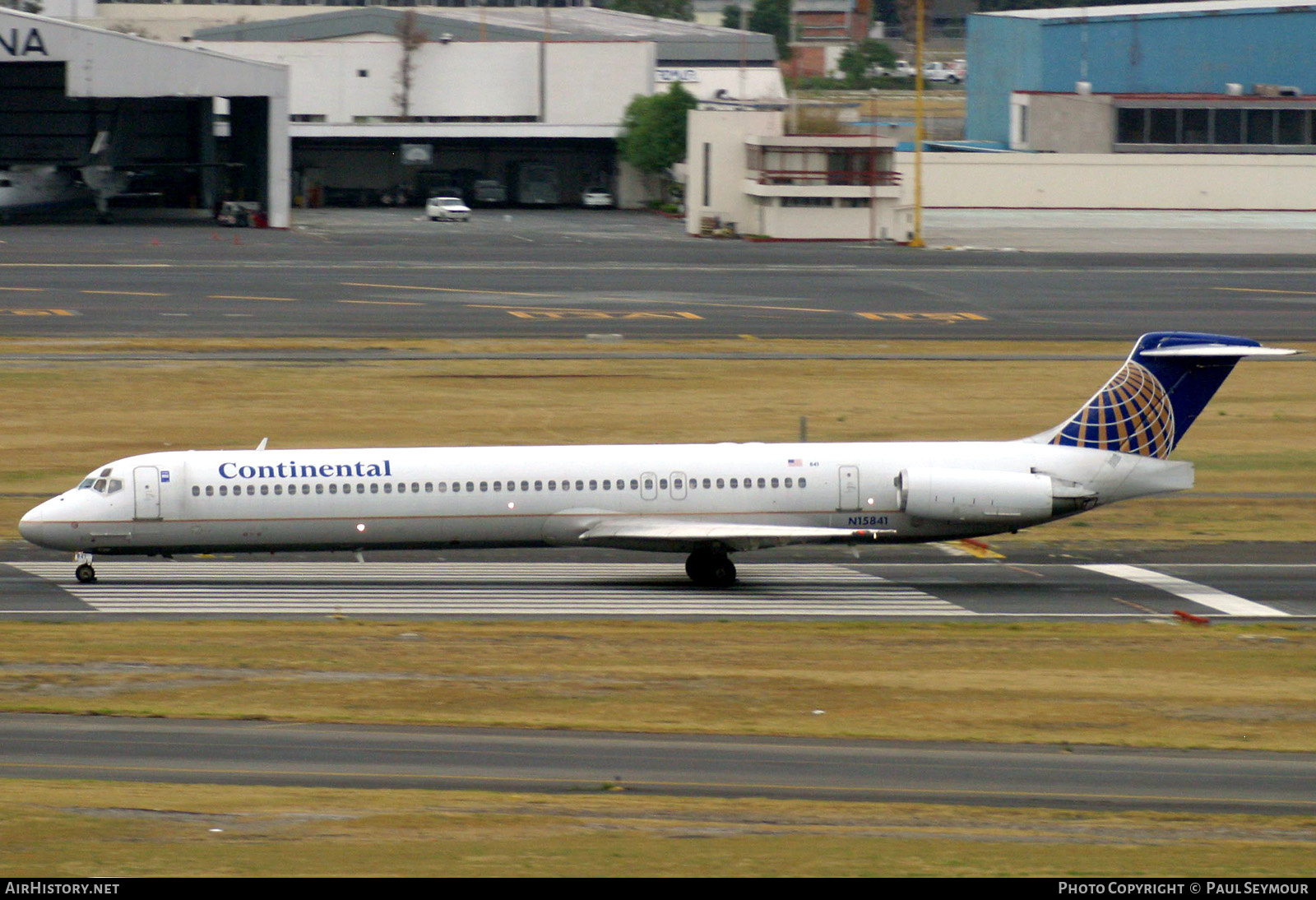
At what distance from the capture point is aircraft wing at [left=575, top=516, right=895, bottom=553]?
3794cm

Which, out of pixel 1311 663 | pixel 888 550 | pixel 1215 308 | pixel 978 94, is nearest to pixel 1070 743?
pixel 1311 663

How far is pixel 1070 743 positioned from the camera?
2597cm

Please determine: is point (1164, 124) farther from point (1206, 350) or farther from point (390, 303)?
point (1206, 350)

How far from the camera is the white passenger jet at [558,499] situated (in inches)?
1506

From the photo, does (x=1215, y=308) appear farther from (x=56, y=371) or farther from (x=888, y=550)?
(x=56, y=371)

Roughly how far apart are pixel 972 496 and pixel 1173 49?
397ft

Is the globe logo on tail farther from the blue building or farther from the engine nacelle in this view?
the blue building

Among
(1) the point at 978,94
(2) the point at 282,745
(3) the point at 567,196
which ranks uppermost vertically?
(1) the point at 978,94

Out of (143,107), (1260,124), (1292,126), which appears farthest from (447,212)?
(1292,126)

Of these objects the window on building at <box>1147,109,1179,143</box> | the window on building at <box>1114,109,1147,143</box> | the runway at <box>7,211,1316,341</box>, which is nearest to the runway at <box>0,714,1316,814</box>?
the runway at <box>7,211,1316,341</box>

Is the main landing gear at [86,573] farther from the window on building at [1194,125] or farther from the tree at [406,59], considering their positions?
the tree at [406,59]

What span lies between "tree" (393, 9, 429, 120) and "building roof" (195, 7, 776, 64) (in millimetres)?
1980
